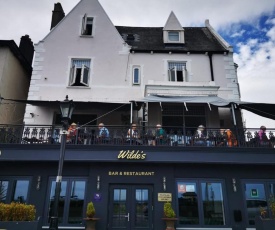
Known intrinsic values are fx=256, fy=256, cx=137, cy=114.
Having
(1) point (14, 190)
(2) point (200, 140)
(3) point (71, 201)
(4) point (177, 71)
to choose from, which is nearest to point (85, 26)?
(4) point (177, 71)

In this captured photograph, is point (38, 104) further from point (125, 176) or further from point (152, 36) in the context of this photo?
point (152, 36)

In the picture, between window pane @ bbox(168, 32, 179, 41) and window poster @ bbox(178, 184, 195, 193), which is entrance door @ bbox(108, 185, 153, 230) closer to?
window poster @ bbox(178, 184, 195, 193)

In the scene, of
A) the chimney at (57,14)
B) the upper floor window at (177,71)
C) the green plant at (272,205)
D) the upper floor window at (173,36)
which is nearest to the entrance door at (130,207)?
the green plant at (272,205)

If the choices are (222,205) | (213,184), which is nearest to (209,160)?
(213,184)

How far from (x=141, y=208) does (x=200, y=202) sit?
2.66 metres

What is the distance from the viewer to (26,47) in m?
18.5

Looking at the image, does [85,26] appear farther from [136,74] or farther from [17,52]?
[136,74]

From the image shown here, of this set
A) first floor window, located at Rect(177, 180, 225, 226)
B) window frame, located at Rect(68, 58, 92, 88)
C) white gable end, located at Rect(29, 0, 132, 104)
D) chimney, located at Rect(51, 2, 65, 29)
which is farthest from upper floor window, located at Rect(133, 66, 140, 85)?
chimney, located at Rect(51, 2, 65, 29)

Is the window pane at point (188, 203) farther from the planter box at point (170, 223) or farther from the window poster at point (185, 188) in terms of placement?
the planter box at point (170, 223)

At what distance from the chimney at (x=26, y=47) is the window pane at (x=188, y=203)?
1396cm

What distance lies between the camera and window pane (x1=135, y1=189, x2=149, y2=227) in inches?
437

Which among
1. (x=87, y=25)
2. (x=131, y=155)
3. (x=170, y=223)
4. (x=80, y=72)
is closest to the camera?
(x=170, y=223)

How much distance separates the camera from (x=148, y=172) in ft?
38.6

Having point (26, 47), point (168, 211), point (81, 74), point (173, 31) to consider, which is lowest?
point (168, 211)
